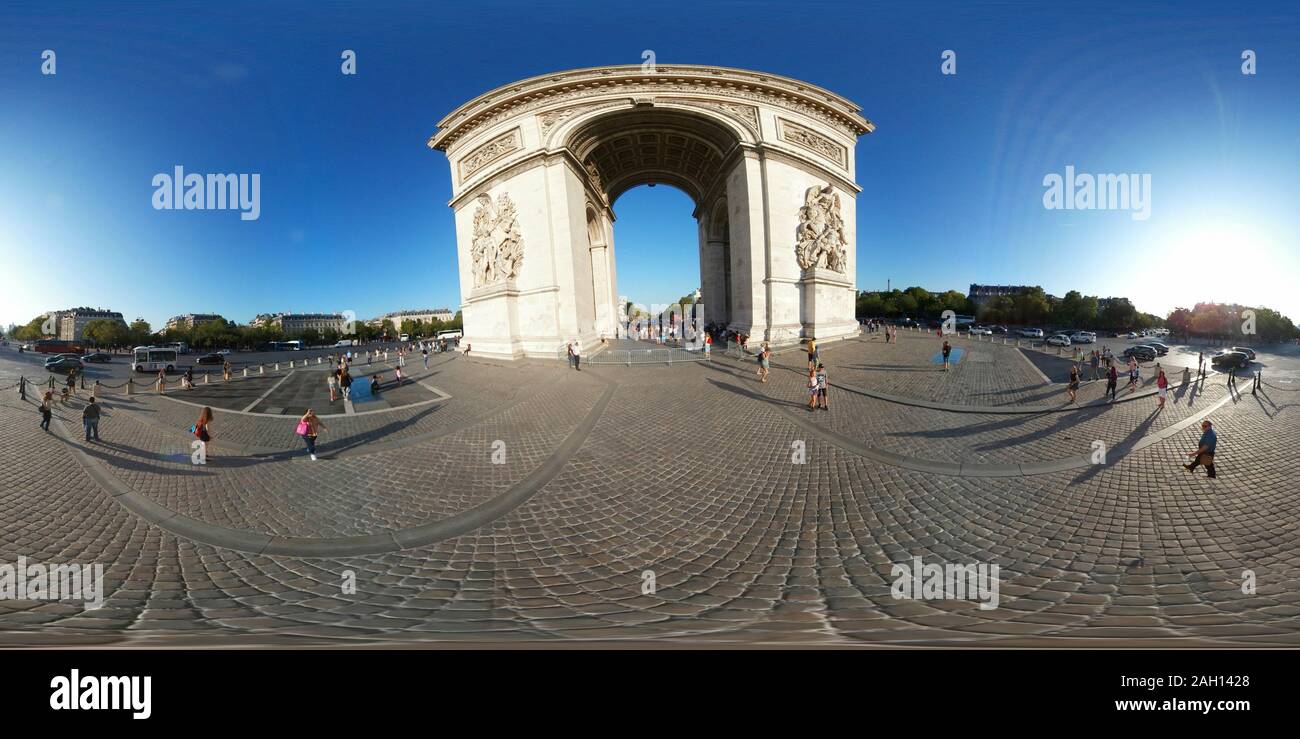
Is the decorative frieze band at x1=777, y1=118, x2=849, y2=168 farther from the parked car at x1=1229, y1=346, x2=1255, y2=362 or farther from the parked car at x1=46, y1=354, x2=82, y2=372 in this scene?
the parked car at x1=46, y1=354, x2=82, y2=372

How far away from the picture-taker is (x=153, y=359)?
2529 mm

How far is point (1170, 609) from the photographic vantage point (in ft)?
4.93

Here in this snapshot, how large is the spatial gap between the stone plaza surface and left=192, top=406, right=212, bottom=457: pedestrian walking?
0.06m

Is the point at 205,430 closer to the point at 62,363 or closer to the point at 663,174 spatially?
the point at 62,363

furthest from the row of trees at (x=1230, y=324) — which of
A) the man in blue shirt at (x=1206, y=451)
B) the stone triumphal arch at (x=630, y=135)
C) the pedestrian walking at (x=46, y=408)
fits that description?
the pedestrian walking at (x=46, y=408)

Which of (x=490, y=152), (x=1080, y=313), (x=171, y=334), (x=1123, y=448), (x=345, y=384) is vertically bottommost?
(x=1123, y=448)

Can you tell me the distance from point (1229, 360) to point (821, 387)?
3726 millimetres

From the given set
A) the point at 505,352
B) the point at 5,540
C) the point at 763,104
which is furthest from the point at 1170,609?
the point at 763,104

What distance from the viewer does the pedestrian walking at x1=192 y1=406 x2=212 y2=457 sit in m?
2.19

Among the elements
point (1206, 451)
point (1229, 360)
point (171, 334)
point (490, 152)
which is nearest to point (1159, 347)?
point (1229, 360)

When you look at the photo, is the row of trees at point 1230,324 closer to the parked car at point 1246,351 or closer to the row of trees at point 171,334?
the parked car at point 1246,351

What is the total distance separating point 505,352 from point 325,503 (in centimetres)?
802
